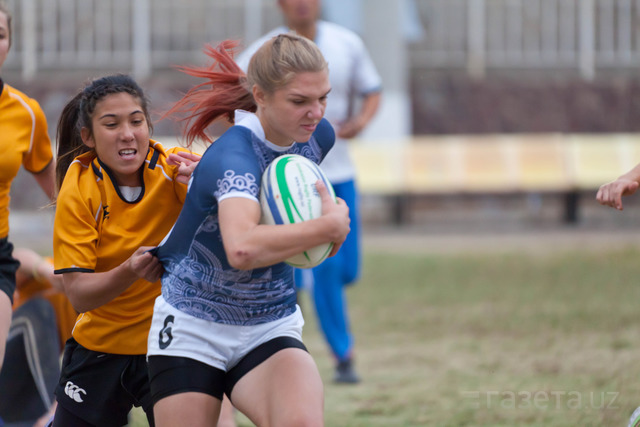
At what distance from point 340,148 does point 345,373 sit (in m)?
1.41

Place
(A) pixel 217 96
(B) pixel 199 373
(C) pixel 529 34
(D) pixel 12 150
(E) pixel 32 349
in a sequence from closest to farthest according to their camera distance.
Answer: (B) pixel 199 373 → (A) pixel 217 96 → (D) pixel 12 150 → (E) pixel 32 349 → (C) pixel 529 34

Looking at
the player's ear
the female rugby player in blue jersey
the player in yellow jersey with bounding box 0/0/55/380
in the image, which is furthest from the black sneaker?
the player's ear

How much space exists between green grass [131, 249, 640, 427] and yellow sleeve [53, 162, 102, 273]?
199 centimetres

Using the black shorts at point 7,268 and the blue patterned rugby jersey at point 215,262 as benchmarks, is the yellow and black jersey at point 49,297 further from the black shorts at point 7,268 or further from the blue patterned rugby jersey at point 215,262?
the blue patterned rugby jersey at point 215,262

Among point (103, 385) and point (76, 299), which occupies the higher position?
point (76, 299)

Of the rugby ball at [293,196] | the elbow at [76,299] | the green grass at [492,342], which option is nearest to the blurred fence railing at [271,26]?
the green grass at [492,342]

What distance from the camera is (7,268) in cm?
380

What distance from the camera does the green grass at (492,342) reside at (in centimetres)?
479

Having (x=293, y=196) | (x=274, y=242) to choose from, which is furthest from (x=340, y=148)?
(x=274, y=242)

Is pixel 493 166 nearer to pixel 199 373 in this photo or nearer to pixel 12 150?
pixel 12 150

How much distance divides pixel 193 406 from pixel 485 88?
1359 cm

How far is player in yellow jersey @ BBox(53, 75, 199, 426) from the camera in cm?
307

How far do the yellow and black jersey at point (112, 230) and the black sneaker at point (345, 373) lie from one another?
2508 millimetres

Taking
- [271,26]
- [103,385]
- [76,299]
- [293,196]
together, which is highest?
[271,26]
